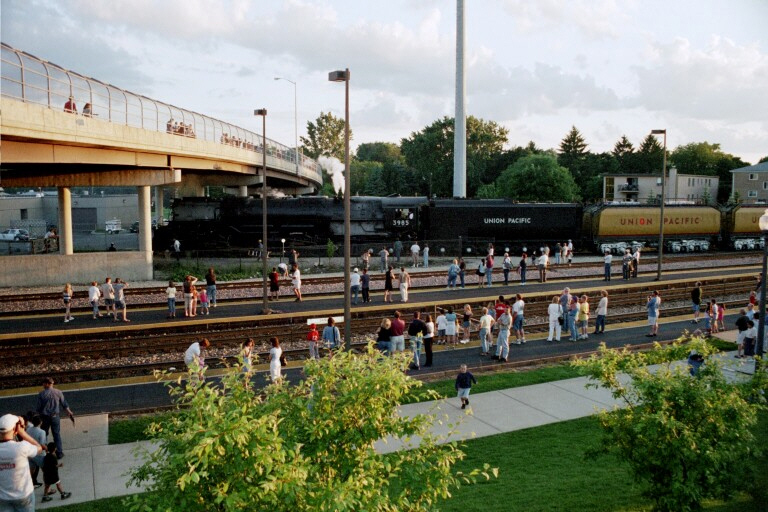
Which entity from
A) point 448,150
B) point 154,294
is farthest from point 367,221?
point 448,150

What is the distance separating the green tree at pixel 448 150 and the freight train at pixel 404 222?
44.2 metres

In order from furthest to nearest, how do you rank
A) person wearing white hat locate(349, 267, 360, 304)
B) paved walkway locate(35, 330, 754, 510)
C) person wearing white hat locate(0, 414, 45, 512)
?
person wearing white hat locate(349, 267, 360, 304) → paved walkway locate(35, 330, 754, 510) → person wearing white hat locate(0, 414, 45, 512)

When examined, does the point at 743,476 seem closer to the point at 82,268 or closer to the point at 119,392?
the point at 119,392

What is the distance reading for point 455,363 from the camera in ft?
56.7

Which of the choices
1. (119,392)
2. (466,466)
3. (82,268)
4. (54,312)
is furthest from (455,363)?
(82,268)

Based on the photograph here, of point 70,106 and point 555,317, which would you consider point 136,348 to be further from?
point 555,317

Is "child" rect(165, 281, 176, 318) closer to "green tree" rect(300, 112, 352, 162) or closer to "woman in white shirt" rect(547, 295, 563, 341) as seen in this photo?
"woman in white shirt" rect(547, 295, 563, 341)

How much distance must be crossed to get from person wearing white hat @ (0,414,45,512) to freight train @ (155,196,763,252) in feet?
105

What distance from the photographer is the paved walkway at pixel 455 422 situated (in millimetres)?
10203

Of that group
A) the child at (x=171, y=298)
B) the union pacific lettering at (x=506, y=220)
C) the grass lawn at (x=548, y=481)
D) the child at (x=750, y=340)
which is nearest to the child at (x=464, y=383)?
the grass lawn at (x=548, y=481)

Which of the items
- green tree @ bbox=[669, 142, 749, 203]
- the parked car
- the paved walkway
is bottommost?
the paved walkway

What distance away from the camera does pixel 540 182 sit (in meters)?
71.6

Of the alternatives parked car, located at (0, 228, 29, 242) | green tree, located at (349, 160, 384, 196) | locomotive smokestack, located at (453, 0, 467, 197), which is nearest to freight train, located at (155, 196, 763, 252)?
locomotive smokestack, located at (453, 0, 467, 197)

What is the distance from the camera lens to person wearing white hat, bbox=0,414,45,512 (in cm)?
614
